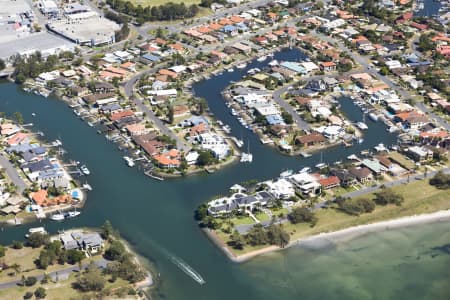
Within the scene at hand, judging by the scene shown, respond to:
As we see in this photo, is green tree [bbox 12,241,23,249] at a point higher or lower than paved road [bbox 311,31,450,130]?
lower

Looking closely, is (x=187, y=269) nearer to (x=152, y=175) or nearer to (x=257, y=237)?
(x=257, y=237)

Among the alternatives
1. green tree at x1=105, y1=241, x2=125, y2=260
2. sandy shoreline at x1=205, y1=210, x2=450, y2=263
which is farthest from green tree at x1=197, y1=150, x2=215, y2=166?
green tree at x1=105, y1=241, x2=125, y2=260

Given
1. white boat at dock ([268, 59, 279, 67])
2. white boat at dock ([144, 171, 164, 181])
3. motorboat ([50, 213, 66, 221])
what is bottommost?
motorboat ([50, 213, 66, 221])

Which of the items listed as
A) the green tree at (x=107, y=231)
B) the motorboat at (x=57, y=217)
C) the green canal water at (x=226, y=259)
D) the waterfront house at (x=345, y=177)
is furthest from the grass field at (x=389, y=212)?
→ the motorboat at (x=57, y=217)

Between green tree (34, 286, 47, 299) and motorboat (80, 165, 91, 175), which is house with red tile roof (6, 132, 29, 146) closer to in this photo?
motorboat (80, 165, 91, 175)

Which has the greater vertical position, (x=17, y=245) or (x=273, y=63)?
(x=273, y=63)

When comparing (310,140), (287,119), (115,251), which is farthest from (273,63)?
(115,251)

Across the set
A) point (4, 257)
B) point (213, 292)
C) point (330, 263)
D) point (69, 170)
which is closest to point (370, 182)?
point (330, 263)
